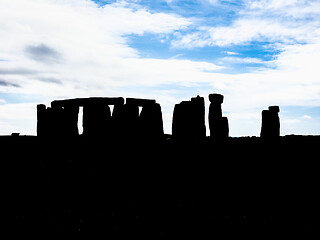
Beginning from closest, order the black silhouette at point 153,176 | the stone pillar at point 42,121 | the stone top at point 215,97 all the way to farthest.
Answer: the black silhouette at point 153,176 < the stone top at point 215,97 < the stone pillar at point 42,121

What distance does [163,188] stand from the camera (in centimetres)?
1119

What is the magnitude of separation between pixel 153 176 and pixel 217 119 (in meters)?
2.45

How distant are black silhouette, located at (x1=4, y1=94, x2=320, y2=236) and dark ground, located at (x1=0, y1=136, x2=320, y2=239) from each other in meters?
0.02

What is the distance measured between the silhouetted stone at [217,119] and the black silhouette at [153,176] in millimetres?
29

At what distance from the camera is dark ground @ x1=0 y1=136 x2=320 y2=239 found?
8.55 meters

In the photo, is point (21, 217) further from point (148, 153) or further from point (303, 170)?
point (303, 170)

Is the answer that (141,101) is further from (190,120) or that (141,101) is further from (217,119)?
(217,119)

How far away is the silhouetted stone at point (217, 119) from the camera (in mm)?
12164

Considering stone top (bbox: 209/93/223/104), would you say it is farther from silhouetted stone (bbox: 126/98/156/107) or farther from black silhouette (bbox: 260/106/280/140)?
silhouetted stone (bbox: 126/98/156/107)

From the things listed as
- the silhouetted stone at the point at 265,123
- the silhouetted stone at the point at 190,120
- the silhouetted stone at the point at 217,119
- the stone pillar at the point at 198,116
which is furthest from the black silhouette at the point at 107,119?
the silhouetted stone at the point at 265,123

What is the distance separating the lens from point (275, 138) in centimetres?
1098

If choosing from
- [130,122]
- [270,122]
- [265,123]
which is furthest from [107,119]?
[270,122]

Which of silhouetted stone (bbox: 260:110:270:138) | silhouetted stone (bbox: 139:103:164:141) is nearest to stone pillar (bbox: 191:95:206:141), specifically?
silhouetted stone (bbox: 139:103:164:141)

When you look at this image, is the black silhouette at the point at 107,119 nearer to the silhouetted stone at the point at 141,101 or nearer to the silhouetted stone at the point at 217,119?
the silhouetted stone at the point at 141,101
